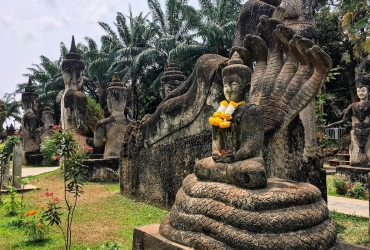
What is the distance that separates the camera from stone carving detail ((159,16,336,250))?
2.96 m

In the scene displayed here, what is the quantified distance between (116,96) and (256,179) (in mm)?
8910

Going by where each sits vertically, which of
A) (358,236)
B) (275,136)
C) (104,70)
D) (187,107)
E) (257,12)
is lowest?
(358,236)

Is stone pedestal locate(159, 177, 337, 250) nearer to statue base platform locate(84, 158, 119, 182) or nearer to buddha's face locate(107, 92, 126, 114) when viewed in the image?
statue base platform locate(84, 158, 119, 182)

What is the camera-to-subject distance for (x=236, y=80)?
12.5ft

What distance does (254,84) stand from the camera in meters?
5.03

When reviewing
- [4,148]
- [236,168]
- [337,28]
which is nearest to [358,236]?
[236,168]

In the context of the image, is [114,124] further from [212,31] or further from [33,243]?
[212,31]

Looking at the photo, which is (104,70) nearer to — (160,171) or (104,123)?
(104,123)

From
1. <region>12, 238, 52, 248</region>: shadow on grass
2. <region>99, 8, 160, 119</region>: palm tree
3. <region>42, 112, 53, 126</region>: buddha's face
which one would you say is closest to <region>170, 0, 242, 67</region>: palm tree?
<region>99, 8, 160, 119</region>: palm tree

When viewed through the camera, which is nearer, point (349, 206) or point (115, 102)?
point (349, 206)

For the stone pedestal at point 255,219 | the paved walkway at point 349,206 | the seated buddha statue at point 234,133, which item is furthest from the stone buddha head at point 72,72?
the stone pedestal at point 255,219

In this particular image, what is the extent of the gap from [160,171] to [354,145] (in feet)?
18.7

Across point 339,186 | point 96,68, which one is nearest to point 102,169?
point 339,186

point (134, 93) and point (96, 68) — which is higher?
point (96, 68)
